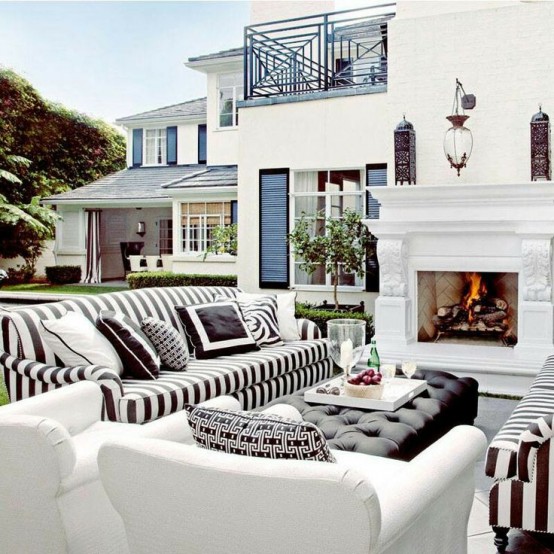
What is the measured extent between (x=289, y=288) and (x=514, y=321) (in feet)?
10.1

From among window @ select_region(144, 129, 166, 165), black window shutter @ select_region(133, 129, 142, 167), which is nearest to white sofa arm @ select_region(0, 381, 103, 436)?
window @ select_region(144, 129, 166, 165)

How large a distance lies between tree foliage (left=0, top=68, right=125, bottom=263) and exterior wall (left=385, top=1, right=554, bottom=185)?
12.1 metres

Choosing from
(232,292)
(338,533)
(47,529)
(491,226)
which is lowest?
(47,529)

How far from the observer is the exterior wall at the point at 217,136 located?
1396 centimetres

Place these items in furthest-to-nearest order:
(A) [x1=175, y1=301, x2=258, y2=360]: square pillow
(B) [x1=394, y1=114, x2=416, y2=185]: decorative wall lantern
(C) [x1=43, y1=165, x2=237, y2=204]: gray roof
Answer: (C) [x1=43, y1=165, x2=237, y2=204]: gray roof < (B) [x1=394, y1=114, x2=416, y2=185]: decorative wall lantern < (A) [x1=175, y1=301, x2=258, y2=360]: square pillow

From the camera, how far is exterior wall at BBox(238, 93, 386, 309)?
28.0 feet

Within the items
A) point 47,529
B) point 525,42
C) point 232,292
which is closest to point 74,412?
point 47,529

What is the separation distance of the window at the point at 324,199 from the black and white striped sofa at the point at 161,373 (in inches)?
133

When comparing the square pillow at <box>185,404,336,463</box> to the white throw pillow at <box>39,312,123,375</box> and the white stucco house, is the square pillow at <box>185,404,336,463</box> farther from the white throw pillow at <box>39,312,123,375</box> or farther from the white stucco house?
the white stucco house

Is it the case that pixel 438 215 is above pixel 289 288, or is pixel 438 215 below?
above

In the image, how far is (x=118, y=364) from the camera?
13.5 feet

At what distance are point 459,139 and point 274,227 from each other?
3.14 metres

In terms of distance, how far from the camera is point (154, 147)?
16781mm

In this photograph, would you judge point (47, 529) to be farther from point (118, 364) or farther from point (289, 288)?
point (289, 288)
